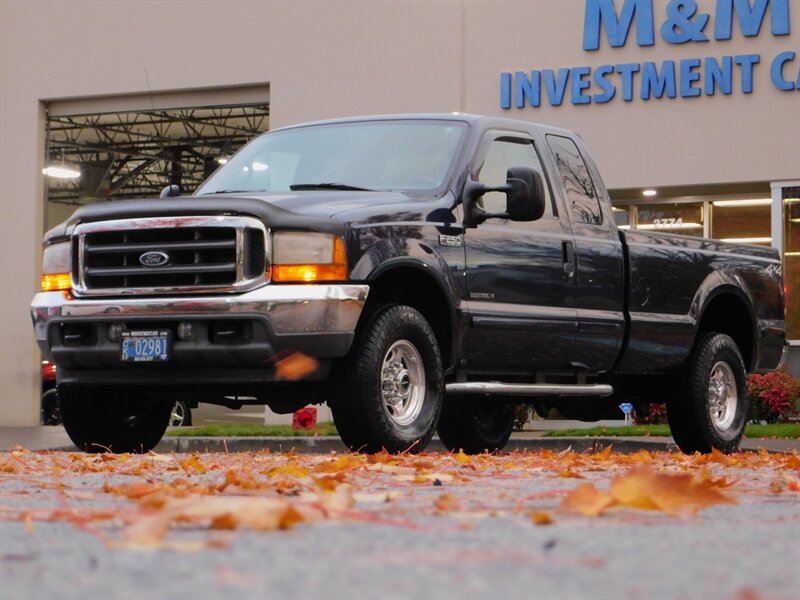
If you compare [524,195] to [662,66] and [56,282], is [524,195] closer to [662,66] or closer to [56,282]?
[56,282]

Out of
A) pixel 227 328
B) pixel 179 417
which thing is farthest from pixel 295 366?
pixel 179 417

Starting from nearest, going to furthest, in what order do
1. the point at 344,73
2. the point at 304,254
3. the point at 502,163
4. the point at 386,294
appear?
the point at 304,254 → the point at 386,294 → the point at 502,163 → the point at 344,73

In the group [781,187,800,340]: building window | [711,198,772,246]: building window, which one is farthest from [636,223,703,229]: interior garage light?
[781,187,800,340]: building window

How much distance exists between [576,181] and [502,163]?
0.80 m

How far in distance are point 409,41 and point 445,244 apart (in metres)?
13.1

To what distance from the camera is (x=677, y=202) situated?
20969mm

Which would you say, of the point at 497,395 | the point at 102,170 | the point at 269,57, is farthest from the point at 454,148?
the point at 102,170

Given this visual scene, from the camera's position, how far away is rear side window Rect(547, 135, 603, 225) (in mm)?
10156

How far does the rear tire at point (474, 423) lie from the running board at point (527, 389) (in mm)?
1123

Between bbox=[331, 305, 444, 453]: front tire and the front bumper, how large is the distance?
5.7 inches

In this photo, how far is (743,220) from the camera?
20.6m

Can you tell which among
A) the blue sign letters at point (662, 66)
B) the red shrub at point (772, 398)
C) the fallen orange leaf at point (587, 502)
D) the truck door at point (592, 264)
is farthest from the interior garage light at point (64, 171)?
the fallen orange leaf at point (587, 502)

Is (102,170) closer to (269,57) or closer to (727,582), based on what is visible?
(269,57)

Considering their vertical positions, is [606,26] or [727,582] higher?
[606,26]
